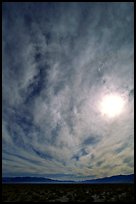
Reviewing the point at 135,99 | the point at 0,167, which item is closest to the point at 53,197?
the point at 0,167

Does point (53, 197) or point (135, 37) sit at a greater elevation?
point (135, 37)

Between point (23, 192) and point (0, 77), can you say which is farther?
point (23, 192)

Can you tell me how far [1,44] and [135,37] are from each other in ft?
38.8

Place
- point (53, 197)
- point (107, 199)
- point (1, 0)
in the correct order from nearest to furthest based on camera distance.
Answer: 1. point (1, 0)
2. point (107, 199)
3. point (53, 197)

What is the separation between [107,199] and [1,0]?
29.0 m

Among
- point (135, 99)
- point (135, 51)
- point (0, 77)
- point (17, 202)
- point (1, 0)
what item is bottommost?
point (17, 202)

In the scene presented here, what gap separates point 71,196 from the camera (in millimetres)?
34406

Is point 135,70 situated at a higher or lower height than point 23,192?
higher

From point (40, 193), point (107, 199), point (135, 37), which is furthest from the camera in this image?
point (40, 193)

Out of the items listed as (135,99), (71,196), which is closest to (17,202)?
(71,196)

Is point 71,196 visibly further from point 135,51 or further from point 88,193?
point 135,51

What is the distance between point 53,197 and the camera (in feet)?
112

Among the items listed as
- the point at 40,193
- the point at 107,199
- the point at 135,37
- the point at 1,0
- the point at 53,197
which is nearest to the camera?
the point at 1,0

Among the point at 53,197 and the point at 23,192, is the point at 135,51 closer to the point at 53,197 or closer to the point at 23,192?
the point at 53,197
